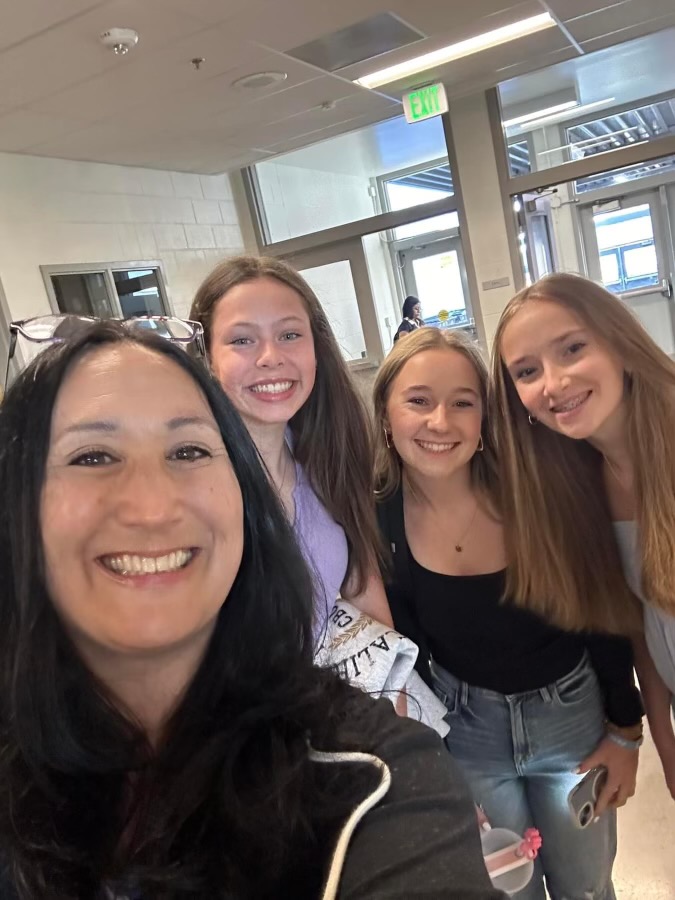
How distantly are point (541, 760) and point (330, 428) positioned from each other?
32.4 inches

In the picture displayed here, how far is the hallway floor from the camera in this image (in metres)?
1.90

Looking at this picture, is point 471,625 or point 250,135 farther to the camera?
point 250,135

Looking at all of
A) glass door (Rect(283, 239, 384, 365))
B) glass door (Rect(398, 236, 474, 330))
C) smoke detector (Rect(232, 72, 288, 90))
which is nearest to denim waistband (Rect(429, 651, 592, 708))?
smoke detector (Rect(232, 72, 288, 90))

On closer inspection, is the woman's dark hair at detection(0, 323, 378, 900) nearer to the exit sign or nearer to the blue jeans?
the blue jeans

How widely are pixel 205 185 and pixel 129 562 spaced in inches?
226

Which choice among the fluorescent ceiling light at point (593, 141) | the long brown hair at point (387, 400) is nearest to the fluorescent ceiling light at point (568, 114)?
the fluorescent ceiling light at point (593, 141)

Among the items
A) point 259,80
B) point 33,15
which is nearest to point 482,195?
point 259,80

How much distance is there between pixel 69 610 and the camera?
0.79 m

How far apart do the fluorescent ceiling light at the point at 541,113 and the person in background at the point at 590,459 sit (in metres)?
4.41

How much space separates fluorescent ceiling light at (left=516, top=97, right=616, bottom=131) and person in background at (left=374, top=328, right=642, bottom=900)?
4.61 meters

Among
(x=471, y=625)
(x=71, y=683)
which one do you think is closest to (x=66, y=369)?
(x=71, y=683)

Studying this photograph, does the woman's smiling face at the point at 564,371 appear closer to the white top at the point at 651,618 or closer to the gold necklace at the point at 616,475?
the gold necklace at the point at 616,475

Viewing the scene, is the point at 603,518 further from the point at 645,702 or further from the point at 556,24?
the point at 556,24

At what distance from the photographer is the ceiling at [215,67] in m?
3.12
